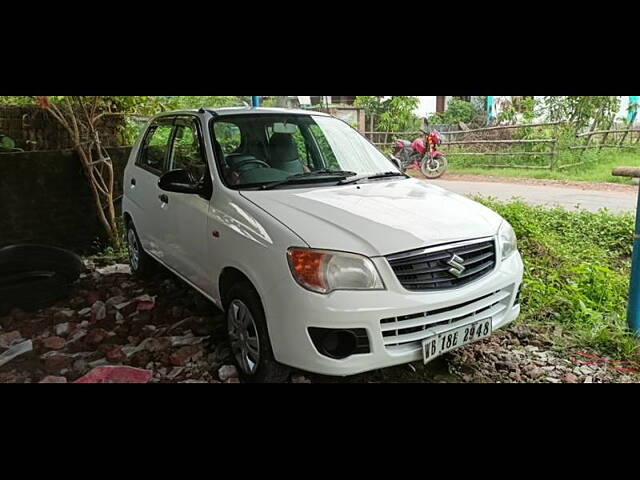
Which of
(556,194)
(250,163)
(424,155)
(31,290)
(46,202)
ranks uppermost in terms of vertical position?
(250,163)

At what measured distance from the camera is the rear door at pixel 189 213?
3.08 metres

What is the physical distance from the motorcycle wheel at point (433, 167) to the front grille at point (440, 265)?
6.99 metres

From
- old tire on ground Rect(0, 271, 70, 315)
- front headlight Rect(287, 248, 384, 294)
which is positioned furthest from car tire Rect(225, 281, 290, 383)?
old tire on ground Rect(0, 271, 70, 315)

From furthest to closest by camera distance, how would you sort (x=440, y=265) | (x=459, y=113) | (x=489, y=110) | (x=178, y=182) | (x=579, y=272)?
(x=459, y=113) → (x=489, y=110) → (x=579, y=272) → (x=178, y=182) → (x=440, y=265)

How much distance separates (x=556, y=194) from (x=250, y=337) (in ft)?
22.0

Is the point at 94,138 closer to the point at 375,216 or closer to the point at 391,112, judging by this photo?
the point at 375,216

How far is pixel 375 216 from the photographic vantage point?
2545 mm

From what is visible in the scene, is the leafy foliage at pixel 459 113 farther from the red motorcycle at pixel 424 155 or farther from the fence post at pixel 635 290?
the fence post at pixel 635 290

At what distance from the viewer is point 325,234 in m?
2.32

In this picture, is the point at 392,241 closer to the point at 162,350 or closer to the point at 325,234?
the point at 325,234

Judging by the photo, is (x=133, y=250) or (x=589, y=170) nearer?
(x=133, y=250)

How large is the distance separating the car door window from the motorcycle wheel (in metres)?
6.37

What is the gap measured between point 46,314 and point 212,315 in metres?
1.50

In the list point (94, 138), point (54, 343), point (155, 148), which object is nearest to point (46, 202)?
point (94, 138)
